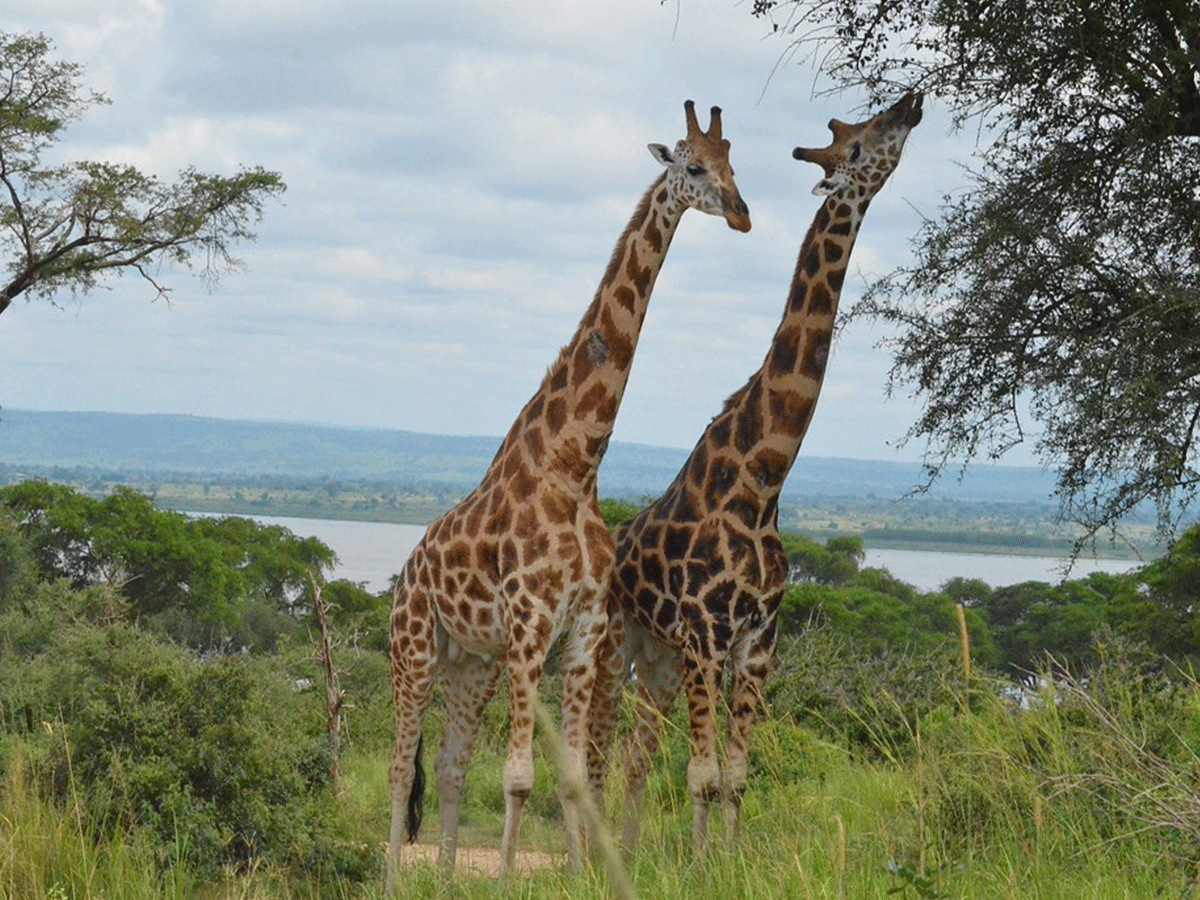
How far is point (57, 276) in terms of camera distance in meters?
22.3

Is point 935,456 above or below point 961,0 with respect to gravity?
below

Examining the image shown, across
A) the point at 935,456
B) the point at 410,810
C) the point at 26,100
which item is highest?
the point at 26,100

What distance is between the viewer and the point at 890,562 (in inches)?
1828

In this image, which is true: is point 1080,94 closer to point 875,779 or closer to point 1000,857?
point 875,779

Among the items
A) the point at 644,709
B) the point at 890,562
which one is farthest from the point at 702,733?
the point at 890,562

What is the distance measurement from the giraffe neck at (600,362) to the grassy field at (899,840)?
128 cm

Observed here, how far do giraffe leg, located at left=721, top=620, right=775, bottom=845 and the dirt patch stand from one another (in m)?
0.81

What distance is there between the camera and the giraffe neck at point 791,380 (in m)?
6.22

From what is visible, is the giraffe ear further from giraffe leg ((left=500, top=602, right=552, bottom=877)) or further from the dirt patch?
the dirt patch

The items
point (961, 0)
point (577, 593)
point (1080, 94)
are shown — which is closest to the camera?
point (577, 593)

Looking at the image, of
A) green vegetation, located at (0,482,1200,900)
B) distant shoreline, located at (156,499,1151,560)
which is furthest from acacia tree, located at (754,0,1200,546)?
distant shoreline, located at (156,499,1151,560)

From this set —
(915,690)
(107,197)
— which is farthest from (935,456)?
(107,197)

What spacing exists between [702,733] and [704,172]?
236cm

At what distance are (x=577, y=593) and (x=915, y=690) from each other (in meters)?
5.82
